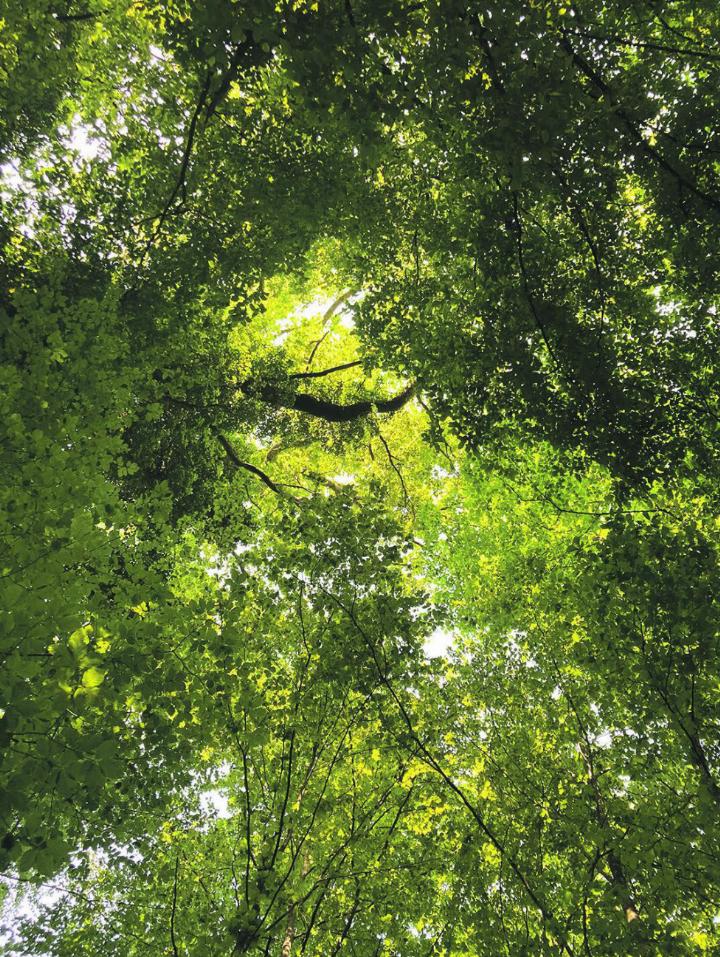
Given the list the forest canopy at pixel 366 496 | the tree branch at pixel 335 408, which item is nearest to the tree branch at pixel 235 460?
the forest canopy at pixel 366 496

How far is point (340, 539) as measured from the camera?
23.0ft

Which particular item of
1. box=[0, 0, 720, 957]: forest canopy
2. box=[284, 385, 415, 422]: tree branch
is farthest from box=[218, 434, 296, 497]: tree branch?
box=[284, 385, 415, 422]: tree branch

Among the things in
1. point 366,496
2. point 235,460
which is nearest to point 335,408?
point 235,460

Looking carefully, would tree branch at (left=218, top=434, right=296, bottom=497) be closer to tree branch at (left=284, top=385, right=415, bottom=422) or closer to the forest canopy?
the forest canopy

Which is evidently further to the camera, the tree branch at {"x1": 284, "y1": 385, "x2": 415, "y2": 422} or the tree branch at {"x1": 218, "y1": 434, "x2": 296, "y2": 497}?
the tree branch at {"x1": 284, "y1": 385, "x2": 415, "y2": 422}

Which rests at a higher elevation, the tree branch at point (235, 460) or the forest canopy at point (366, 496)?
the tree branch at point (235, 460)

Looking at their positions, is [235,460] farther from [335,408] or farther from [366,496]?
[366,496]

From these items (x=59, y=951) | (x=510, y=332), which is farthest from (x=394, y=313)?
(x=59, y=951)

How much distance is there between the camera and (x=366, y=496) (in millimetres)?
7922

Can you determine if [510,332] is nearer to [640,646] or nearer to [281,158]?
[640,646]

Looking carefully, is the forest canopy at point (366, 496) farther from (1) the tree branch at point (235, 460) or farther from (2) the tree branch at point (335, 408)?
(2) the tree branch at point (335, 408)

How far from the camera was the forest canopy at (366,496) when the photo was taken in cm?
518

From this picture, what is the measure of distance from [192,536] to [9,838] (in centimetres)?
A: 888

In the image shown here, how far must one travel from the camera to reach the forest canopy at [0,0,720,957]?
17.0ft
